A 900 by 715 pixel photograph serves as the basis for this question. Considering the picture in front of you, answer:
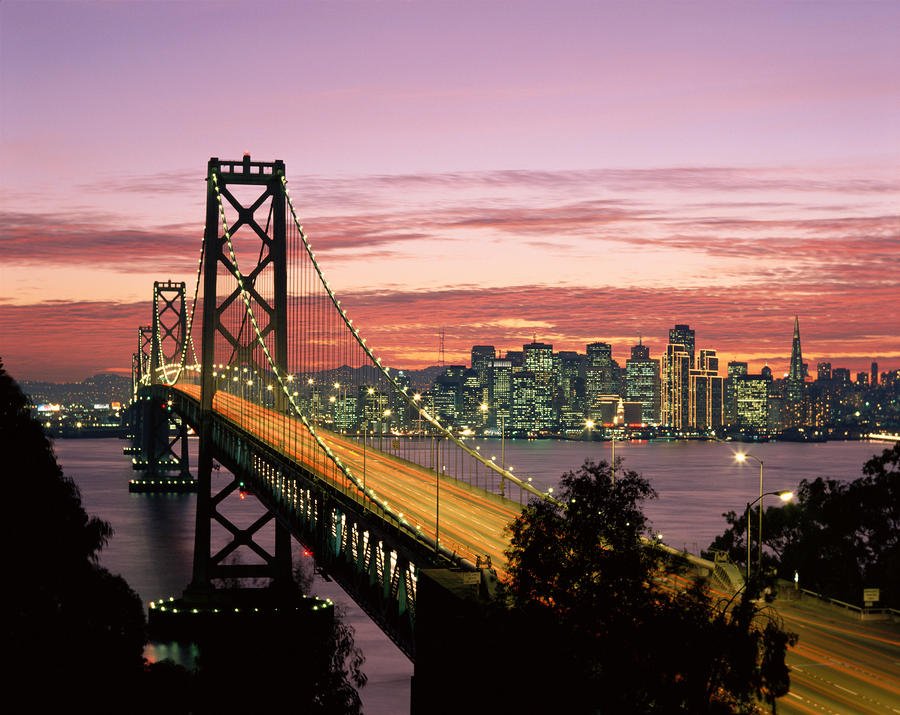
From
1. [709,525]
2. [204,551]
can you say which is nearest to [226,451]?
[204,551]

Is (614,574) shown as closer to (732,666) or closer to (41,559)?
(732,666)

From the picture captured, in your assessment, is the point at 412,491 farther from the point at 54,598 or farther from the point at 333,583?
the point at 54,598

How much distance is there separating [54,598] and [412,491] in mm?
22863

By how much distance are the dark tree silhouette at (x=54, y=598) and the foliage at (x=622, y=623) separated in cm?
733

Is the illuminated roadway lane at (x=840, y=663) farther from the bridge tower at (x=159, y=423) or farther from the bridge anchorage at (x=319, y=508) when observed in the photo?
the bridge tower at (x=159, y=423)

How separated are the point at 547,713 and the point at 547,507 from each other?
143 inches

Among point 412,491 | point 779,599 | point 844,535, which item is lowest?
point 844,535

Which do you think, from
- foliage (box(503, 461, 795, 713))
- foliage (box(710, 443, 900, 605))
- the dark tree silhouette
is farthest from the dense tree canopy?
foliage (box(710, 443, 900, 605))

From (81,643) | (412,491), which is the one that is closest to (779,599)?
(412,491)

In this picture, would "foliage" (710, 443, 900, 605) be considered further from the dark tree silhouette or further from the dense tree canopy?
the dark tree silhouette

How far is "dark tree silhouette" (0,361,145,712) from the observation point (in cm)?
2259

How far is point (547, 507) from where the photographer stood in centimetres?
2339

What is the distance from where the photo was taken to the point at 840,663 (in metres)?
30.5

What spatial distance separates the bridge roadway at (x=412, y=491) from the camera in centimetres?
3754
